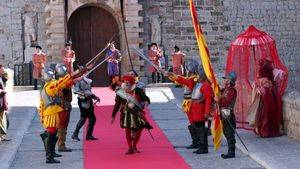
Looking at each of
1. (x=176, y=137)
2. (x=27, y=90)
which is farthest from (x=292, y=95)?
(x=27, y=90)

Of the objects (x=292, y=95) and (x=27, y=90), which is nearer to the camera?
(x=292, y=95)

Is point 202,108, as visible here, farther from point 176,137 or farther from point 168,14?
point 168,14

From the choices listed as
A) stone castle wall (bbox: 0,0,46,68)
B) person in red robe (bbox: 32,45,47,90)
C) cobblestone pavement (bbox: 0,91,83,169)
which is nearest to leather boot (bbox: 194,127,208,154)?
cobblestone pavement (bbox: 0,91,83,169)

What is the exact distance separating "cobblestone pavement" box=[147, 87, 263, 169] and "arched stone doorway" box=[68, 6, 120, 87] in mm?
5270

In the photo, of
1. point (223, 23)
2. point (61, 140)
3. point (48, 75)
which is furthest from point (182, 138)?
point (223, 23)

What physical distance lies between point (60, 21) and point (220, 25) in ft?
20.7

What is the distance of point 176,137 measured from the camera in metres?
13.9

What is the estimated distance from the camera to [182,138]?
45.0 feet

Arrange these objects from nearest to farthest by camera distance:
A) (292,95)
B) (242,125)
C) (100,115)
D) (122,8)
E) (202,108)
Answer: (202,108) → (292,95) → (242,125) → (100,115) → (122,8)

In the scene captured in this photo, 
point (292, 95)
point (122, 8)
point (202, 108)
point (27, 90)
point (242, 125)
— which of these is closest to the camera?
point (202, 108)

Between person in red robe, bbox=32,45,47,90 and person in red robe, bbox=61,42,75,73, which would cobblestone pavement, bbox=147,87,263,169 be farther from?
person in red robe, bbox=32,45,47,90

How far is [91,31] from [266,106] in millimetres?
14200

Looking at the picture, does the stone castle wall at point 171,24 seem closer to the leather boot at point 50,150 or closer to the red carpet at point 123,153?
the red carpet at point 123,153

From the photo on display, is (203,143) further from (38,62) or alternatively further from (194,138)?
(38,62)
